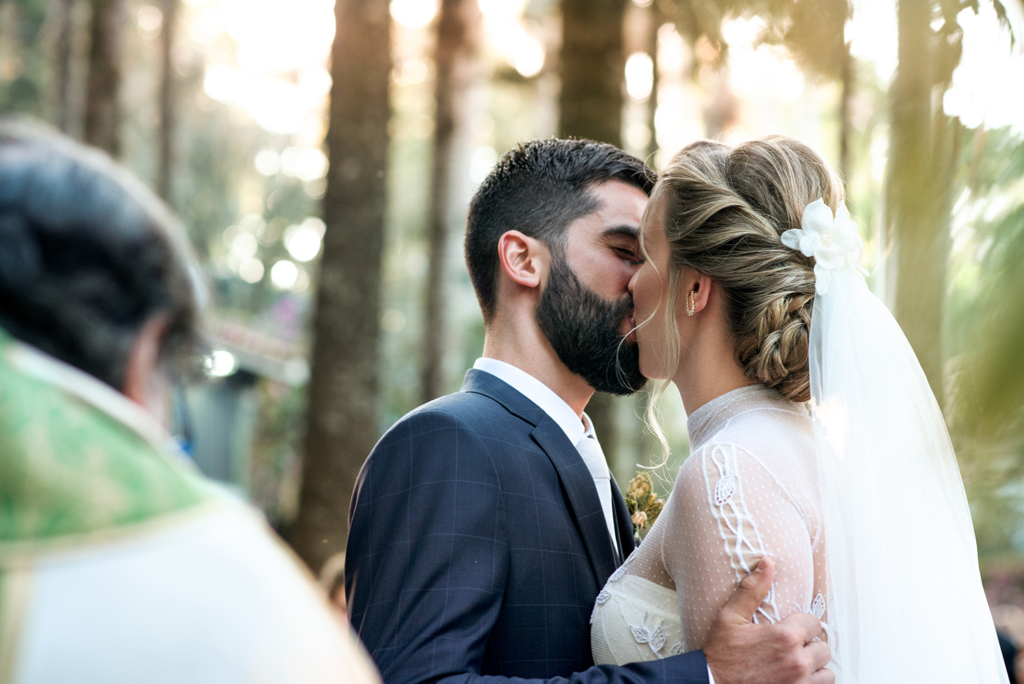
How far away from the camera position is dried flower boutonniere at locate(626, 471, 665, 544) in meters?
2.82

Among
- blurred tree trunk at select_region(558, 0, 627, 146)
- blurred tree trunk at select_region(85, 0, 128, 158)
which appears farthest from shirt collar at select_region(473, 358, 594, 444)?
blurred tree trunk at select_region(85, 0, 128, 158)

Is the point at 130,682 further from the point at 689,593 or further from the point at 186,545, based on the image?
the point at 689,593

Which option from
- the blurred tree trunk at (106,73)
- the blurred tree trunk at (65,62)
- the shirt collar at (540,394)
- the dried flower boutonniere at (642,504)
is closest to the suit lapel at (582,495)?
the shirt collar at (540,394)

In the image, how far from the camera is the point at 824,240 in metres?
2.10

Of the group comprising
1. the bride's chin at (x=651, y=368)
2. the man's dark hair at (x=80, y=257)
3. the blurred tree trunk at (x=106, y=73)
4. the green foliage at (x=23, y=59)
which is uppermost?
the green foliage at (x=23, y=59)

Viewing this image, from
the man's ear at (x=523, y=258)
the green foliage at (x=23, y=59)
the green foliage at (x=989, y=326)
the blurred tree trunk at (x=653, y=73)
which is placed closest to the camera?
the green foliage at (x=989, y=326)

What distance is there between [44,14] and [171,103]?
7111 mm

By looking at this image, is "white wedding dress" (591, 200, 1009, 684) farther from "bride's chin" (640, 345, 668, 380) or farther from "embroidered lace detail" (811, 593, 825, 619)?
"bride's chin" (640, 345, 668, 380)

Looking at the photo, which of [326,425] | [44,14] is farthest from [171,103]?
[326,425]

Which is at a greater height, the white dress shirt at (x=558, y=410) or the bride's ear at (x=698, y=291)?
the bride's ear at (x=698, y=291)

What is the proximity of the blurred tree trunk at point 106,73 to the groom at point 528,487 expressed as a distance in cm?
827

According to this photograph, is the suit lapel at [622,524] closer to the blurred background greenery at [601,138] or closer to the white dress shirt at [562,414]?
the white dress shirt at [562,414]

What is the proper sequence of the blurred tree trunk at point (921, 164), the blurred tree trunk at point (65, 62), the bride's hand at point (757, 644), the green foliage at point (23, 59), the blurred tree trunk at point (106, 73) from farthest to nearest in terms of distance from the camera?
the green foliage at point (23, 59) → the blurred tree trunk at point (65, 62) → the blurred tree trunk at point (106, 73) → the bride's hand at point (757, 644) → the blurred tree trunk at point (921, 164)

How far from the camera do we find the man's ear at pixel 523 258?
2.76 metres
